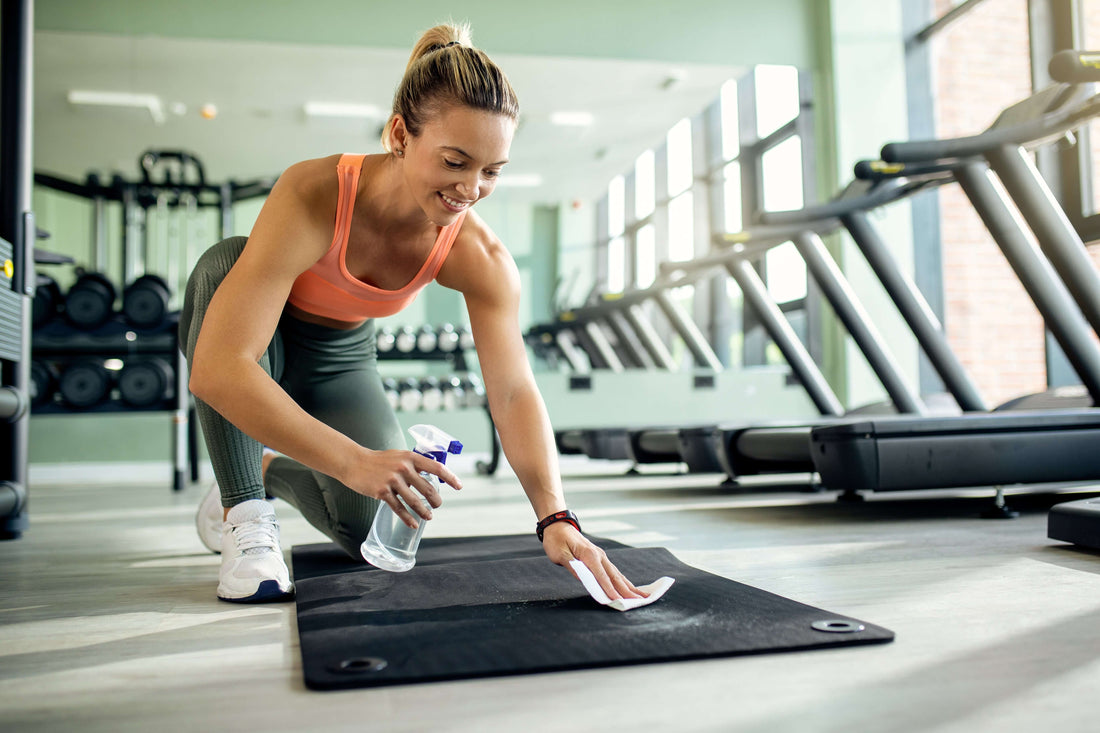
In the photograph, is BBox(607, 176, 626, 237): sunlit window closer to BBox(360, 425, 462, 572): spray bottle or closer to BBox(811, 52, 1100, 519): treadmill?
BBox(811, 52, 1100, 519): treadmill

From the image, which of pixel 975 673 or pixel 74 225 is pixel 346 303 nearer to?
pixel 975 673

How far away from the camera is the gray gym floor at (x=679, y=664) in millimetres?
818

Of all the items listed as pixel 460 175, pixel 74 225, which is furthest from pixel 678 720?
pixel 74 225

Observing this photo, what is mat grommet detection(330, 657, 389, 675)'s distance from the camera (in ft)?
3.13

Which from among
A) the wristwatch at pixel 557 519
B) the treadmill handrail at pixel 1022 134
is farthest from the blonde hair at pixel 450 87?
the treadmill handrail at pixel 1022 134

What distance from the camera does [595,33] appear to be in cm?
571

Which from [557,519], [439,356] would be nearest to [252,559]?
[557,519]

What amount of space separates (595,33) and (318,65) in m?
1.76

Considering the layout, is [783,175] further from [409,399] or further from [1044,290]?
[1044,290]

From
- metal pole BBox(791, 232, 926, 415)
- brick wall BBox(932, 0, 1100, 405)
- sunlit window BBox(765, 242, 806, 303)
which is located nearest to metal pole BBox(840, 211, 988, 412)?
metal pole BBox(791, 232, 926, 415)

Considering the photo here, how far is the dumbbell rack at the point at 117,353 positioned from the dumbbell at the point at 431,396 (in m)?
1.61

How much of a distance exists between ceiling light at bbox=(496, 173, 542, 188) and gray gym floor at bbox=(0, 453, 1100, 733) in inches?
180

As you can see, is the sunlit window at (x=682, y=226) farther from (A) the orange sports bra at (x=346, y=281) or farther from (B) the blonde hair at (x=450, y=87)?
(B) the blonde hair at (x=450, y=87)

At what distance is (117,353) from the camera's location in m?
4.22
